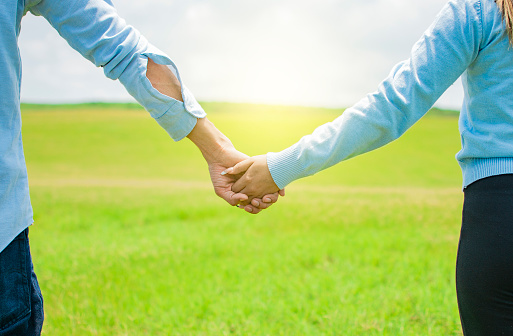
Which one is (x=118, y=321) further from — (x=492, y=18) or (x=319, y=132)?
(x=492, y=18)

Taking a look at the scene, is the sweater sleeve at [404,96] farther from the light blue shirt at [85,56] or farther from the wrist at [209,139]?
the light blue shirt at [85,56]

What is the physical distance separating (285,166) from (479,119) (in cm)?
85

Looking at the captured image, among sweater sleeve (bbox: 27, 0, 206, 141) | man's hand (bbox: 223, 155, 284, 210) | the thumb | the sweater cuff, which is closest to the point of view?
sweater sleeve (bbox: 27, 0, 206, 141)

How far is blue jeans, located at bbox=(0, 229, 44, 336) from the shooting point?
1286 mm

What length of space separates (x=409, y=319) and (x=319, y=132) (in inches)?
76.3

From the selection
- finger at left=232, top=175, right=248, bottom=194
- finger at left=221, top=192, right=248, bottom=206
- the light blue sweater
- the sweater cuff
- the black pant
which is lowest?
finger at left=221, top=192, right=248, bottom=206

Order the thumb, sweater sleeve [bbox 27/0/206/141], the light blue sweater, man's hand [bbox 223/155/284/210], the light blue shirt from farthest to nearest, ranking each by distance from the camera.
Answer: the thumb
man's hand [bbox 223/155/284/210]
sweater sleeve [bbox 27/0/206/141]
the light blue sweater
the light blue shirt

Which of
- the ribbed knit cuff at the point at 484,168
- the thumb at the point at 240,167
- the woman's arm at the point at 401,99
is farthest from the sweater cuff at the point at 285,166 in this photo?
the ribbed knit cuff at the point at 484,168

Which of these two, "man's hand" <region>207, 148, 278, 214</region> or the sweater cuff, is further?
"man's hand" <region>207, 148, 278, 214</region>

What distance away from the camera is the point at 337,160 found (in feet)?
5.95

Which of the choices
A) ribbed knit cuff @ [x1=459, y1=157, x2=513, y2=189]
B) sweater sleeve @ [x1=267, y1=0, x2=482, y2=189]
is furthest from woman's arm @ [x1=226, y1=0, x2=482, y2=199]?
ribbed knit cuff @ [x1=459, y1=157, x2=513, y2=189]

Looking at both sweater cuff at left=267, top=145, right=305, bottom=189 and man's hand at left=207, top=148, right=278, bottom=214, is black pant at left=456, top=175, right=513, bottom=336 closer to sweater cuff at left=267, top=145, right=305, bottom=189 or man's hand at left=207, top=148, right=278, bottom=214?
sweater cuff at left=267, top=145, right=305, bottom=189

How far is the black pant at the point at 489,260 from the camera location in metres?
1.32

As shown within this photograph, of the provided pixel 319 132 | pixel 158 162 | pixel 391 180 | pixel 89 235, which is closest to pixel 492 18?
pixel 319 132
